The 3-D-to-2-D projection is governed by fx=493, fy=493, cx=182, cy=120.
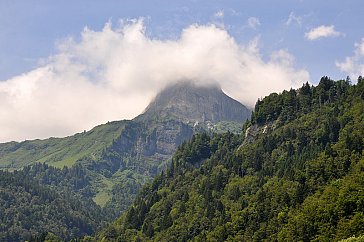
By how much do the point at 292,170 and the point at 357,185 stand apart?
4562cm

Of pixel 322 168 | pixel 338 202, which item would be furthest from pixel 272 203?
pixel 338 202

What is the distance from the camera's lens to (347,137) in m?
187

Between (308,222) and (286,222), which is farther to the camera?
(286,222)

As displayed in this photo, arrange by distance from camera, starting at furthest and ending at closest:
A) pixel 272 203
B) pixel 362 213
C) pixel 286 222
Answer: pixel 272 203 → pixel 286 222 → pixel 362 213

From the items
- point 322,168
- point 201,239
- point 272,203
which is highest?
point 322,168

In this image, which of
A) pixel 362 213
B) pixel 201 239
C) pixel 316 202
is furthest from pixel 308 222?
pixel 201 239

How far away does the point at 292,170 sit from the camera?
192 metres

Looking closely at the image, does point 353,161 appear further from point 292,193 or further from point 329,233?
point 329,233

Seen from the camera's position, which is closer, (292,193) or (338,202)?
(338,202)

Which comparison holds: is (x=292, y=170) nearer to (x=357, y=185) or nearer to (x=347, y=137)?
(x=347, y=137)

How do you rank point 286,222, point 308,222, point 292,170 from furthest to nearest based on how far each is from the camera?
point 292,170 → point 286,222 → point 308,222

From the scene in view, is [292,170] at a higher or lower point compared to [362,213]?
higher

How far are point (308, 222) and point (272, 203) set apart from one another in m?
29.0

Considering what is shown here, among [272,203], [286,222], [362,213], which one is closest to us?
[362,213]
